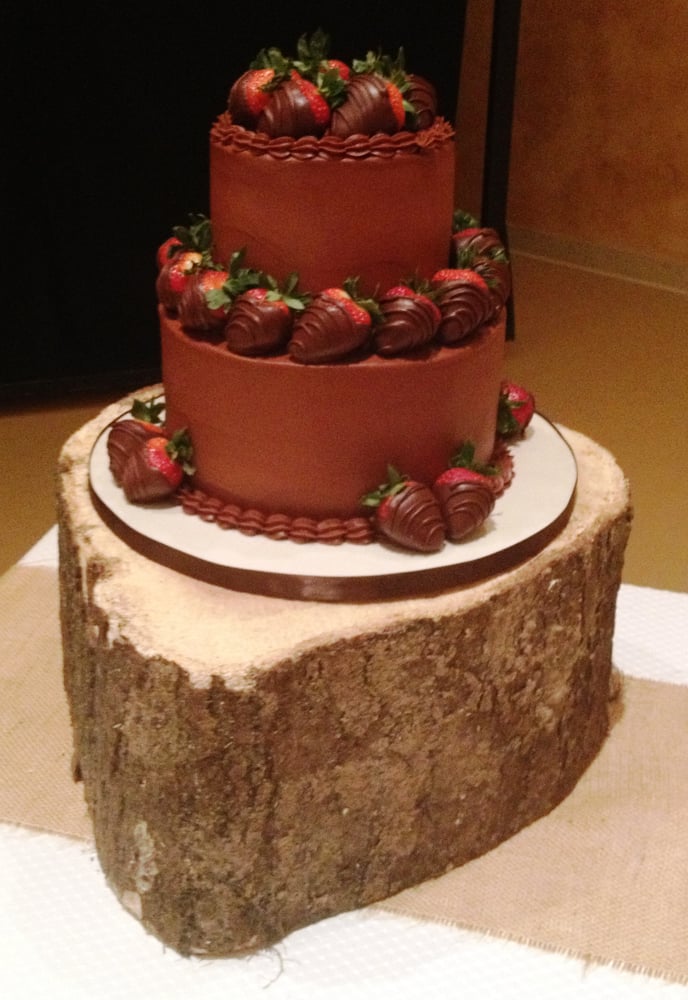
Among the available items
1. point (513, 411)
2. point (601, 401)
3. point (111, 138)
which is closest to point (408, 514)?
point (513, 411)

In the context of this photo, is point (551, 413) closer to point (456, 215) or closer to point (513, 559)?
point (456, 215)

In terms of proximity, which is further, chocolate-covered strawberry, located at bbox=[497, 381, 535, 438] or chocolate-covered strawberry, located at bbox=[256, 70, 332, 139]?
chocolate-covered strawberry, located at bbox=[497, 381, 535, 438]

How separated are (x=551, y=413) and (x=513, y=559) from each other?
2.17 meters

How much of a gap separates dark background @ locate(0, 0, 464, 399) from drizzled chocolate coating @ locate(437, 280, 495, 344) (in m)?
1.99

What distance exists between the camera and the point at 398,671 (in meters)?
1.73

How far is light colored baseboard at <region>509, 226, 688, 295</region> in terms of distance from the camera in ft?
15.4

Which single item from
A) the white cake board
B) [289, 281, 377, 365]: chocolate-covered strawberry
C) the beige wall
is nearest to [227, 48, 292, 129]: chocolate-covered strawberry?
[289, 281, 377, 365]: chocolate-covered strawberry

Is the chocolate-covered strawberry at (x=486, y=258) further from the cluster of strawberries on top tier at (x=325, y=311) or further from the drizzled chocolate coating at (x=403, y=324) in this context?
the drizzled chocolate coating at (x=403, y=324)

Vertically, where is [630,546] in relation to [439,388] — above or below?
below

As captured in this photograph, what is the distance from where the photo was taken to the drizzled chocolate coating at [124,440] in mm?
1944

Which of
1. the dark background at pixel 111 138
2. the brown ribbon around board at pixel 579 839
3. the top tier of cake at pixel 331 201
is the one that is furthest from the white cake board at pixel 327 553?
the dark background at pixel 111 138

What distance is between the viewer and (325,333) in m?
1.70

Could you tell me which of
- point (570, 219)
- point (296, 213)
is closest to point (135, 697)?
point (296, 213)

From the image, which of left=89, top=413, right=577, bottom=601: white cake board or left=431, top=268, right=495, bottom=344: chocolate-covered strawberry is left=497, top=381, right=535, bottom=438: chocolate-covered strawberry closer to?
left=89, top=413, right=577, bottom=601: white cake board
